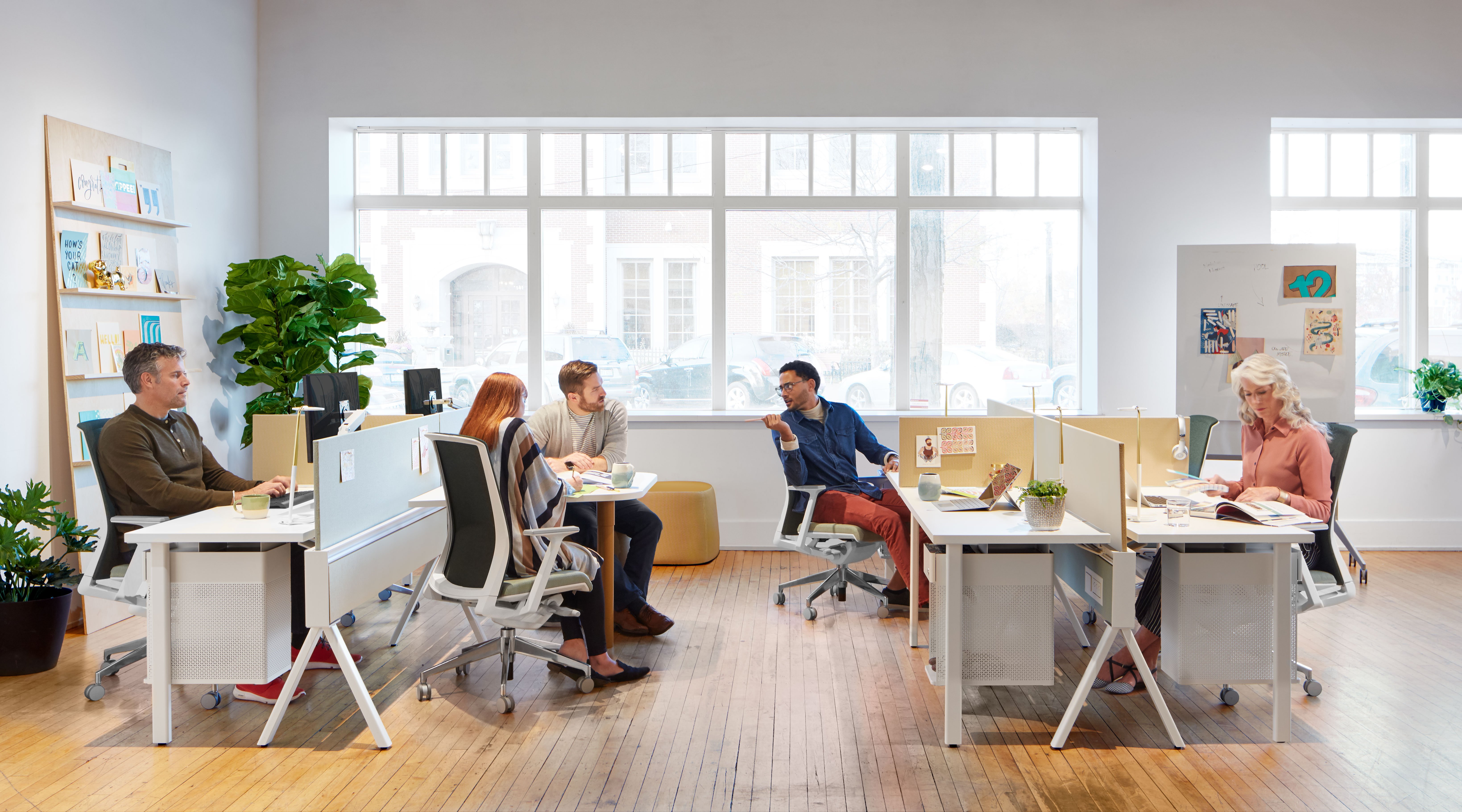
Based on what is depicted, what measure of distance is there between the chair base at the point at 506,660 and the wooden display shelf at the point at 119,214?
2874mm

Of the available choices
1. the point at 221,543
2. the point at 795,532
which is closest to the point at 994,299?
the point at 795,532

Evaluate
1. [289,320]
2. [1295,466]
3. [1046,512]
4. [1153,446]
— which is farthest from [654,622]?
[289,320]

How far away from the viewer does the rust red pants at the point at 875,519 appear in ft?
14.8

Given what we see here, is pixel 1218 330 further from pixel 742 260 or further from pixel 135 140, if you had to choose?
pixel 135 140

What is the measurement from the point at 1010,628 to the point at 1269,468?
4.36 feet

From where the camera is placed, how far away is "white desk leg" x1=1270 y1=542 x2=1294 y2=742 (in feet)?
10.1

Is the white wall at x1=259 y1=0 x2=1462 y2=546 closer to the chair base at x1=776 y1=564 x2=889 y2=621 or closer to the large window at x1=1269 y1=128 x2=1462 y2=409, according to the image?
the large window at x1=1269 y1=128 x2=1462 y2=409

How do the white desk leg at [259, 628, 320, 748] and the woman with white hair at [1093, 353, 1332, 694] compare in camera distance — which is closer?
the white desk leg at [259, 628, 320, 748]

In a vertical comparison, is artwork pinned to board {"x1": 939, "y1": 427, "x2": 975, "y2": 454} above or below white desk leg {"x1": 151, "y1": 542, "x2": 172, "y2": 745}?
above

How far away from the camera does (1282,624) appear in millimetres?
3080

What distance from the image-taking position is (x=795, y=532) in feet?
15.2

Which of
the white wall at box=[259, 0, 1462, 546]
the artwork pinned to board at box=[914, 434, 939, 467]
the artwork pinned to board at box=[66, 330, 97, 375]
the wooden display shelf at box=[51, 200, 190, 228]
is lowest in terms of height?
the artwork pinned to board at box=[914, 434, 939, 467]

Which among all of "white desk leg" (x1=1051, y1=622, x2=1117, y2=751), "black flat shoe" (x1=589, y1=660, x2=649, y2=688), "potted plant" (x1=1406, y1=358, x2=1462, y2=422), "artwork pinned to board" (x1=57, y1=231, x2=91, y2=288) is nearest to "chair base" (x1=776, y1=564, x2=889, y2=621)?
"black flat shoe" (x1=589, y1=660, x2=649, y2=688)

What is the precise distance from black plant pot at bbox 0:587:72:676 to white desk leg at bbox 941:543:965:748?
358cm
